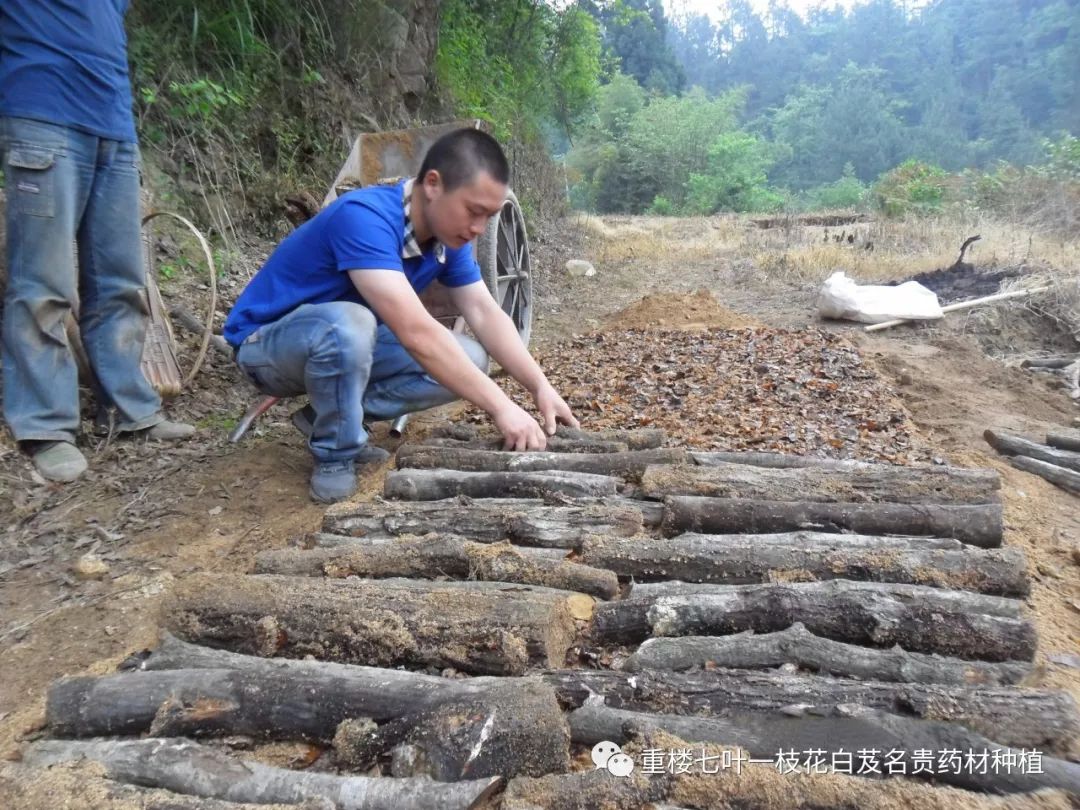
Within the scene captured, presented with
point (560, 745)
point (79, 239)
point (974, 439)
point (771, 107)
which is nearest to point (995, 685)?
point (560, 745)

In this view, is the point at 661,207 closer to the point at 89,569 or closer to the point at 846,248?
the point at 846,248

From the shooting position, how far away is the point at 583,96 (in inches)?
639

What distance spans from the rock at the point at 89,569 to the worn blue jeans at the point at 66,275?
753 mm

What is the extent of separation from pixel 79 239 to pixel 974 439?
4556 millimetres

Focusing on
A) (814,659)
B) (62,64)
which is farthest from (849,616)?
(62,64)

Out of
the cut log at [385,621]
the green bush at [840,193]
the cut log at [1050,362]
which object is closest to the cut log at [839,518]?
the cut log at [385,621]

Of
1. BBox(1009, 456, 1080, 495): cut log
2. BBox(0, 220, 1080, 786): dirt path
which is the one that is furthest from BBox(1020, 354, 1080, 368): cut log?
BBox(1009, 456, 1080, 495): cut log

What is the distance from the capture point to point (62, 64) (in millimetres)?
2801

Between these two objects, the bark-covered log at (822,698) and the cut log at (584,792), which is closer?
the cut log at (584,792)

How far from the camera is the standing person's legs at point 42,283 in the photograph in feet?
9.02

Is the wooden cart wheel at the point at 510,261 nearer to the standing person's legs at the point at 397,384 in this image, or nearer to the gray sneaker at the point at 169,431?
the standing person's legs at the point at 397,384

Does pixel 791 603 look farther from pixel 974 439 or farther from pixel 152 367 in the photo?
pixel 152 367

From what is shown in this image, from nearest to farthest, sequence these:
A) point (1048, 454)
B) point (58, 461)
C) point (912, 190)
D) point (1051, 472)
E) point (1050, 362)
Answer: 1. point (58, 461)
2. point (1051, 472)
3. point (1048, 454)
4. point (1050, 362)
5. point (912, 190)

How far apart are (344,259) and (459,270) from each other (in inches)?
25.2
